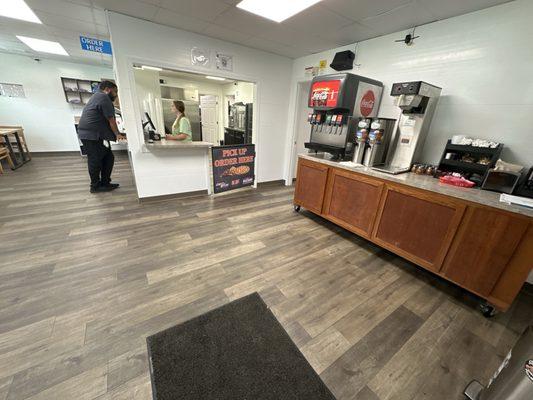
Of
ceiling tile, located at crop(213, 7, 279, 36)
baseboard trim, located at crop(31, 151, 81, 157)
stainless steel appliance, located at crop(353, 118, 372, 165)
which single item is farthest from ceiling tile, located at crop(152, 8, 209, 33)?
baseboard trim, located at crop(31, 151, 81, 157)

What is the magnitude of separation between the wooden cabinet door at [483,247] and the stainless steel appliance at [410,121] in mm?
825

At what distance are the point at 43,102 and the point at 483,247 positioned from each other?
948 cm

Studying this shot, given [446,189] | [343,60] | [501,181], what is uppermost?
[343,60]

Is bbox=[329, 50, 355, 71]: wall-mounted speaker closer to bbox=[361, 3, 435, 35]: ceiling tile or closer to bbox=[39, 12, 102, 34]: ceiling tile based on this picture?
bbox=[361, 3, 435, 35]: ceiling tile

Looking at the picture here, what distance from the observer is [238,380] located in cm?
125

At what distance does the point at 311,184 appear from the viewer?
123 inches

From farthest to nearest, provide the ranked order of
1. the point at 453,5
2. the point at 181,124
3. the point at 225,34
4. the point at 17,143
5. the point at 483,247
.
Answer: the point at 17,143 < the point at 181,124 < the point at 225,34 < the point at 453,5 < the point at 483,247

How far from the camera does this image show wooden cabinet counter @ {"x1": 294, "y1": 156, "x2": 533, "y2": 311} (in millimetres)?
1605

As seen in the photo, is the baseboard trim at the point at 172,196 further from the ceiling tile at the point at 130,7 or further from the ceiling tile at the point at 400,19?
the ceiling tile at the point at 400,19

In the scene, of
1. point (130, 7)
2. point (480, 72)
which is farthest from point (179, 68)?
point (480, 72)

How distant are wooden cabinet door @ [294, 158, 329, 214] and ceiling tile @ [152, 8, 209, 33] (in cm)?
225

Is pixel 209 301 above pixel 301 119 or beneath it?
beneath

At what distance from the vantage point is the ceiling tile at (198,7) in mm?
2277

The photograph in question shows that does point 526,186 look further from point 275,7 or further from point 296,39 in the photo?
point 296,39
